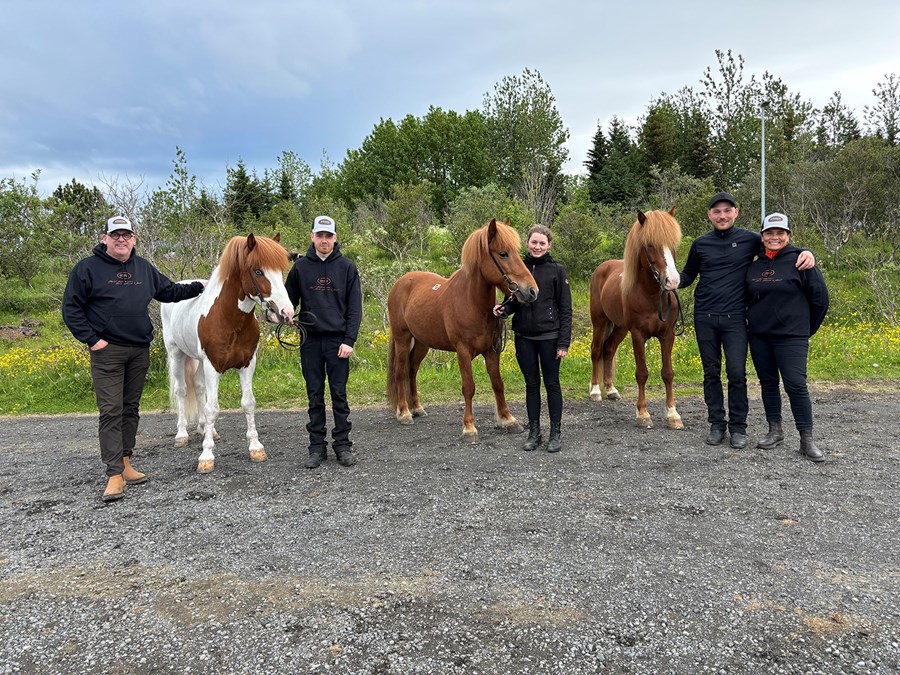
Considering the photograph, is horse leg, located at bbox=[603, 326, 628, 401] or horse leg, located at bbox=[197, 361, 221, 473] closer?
horse leg, located at bbox=[197, 361, 221, 473]

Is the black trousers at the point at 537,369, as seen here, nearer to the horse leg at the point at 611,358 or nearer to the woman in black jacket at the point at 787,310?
the woman in black jacket at the point at 787,310

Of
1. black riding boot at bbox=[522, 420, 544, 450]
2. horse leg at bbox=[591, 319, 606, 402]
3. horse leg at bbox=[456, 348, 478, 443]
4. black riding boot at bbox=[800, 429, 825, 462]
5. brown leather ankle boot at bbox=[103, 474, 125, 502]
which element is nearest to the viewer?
brown leather ankle boot at bbox=[103, 474, 125, 502]

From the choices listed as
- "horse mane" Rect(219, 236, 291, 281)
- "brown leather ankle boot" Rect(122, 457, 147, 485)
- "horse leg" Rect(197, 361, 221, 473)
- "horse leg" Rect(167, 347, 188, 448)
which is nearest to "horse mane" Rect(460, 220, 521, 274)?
"horse mane" Rect(219, 236, 291, 281)

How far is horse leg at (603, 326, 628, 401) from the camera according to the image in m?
7.14

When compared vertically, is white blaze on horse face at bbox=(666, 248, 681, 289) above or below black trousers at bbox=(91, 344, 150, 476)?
above

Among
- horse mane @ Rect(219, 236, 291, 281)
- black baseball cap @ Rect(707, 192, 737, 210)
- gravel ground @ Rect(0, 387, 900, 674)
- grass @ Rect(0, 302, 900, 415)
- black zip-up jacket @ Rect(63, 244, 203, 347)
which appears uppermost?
black baseball cap @ Rect(707, 192, 737, 210)

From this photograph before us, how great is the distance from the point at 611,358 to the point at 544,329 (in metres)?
2.98

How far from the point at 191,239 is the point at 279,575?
27.3 feet

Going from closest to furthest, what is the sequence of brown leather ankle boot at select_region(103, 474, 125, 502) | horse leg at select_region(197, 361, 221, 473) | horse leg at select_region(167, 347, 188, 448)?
brown leather ankle boot at select_region(103, 474, 125, 502), horse leg at select_region(197, 361, 221, 473), horse leg at select_region(167, 347, 188, 448)

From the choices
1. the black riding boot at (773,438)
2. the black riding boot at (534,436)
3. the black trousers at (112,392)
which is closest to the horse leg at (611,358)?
the black riding boot at (773,438)

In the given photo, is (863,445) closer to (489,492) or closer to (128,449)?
(489,492)

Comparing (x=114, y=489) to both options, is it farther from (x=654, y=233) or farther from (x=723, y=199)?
(x=723, y=199)

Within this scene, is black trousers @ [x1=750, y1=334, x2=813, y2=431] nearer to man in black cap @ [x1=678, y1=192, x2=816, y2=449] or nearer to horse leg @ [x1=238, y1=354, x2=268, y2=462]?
man in black cap @ [x1=678, y1=192, x2=816, y2=449]

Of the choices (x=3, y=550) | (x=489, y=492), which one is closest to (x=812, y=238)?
(x=489, y=492)
